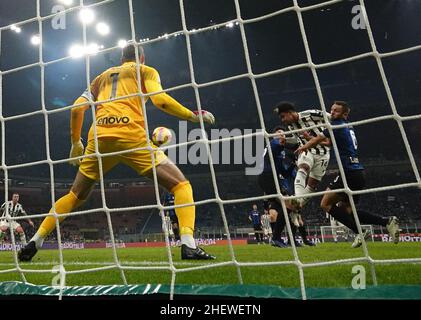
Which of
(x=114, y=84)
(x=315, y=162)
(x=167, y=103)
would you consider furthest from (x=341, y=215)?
(x=114, y=84)

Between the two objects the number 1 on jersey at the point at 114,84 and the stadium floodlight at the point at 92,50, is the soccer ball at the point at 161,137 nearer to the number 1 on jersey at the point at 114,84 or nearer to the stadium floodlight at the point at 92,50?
the number 1 on jersey at the point at 114,84

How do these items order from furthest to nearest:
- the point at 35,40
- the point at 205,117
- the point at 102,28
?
the point at 35,40 → the point at 102,28 → the point at 205,117

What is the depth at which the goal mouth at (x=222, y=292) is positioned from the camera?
183 cm

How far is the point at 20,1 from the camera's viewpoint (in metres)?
15.8

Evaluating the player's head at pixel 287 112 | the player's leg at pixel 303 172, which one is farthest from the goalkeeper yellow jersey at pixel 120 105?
the player's leg at pixel 303 172

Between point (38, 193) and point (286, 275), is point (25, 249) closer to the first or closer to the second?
Answer: point (286, 275)

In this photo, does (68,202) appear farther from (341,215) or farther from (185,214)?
(341,215)

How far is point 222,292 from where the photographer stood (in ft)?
6.88

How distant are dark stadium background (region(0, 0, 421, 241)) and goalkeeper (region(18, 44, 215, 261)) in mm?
13516

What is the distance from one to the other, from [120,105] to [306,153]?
3.50 m

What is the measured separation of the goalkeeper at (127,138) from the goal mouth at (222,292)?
3.49 ft

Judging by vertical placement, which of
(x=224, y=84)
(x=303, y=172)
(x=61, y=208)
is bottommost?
(x=61, y=208)

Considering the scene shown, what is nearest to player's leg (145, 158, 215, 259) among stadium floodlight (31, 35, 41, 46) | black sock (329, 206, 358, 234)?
black sock (329, 206, 358, 234)

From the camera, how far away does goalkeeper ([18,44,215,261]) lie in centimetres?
334
